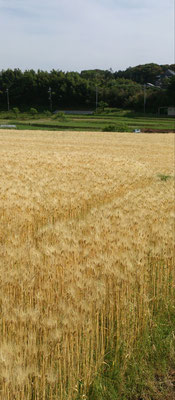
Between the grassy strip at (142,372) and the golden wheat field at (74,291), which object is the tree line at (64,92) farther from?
the grassy strip at (142,372)

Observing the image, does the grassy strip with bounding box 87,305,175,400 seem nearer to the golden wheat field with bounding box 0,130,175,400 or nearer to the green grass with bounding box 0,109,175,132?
the golden wheat field with bounding box 0,130,175,400

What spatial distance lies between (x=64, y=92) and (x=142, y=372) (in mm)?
130518

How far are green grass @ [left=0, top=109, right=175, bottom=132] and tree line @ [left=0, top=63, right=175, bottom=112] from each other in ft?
26.6

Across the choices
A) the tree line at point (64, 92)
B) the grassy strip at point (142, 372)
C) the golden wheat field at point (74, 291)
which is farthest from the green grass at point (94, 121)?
the grassy strip at point (142, 372)

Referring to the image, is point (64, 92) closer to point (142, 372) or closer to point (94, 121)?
point (94, 121)

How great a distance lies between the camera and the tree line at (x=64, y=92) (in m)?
108

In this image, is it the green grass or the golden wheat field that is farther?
the green grass

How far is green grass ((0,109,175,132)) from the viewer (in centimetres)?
6391

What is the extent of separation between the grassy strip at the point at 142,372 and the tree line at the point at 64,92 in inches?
4015

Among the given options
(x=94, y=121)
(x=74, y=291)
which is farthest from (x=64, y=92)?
(x=74, y=291)

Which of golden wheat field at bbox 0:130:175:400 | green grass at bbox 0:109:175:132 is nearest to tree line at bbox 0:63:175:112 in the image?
green grass at bbox 0:109:175:132

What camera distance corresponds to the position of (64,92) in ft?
424

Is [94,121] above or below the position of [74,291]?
above

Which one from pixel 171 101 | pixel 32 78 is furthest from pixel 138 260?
pixel 32 78
